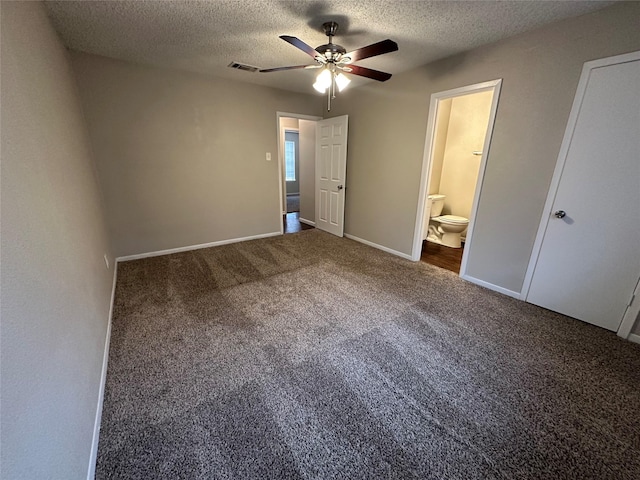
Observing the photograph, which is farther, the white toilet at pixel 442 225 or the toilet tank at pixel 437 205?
the toilet tank at pixel 437 205

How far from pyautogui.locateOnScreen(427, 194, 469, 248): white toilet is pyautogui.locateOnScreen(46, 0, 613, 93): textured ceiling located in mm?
2137

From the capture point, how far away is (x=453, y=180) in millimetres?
4406

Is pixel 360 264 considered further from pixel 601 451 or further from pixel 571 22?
pixel 571 22

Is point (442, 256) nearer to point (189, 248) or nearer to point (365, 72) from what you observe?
point (365, 72)

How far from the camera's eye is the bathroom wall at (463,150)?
393 cm

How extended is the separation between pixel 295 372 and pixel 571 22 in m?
3.31

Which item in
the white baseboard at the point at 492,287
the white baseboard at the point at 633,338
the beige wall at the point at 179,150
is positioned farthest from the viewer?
the beige wall at the point at 179,150

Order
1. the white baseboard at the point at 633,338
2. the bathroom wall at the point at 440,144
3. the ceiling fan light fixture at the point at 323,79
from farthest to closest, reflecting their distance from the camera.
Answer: the bathroom wall at the point at 440,144, the ceiling fan light fixture at the point at 323,79, the white baseboard at the point at 633,338

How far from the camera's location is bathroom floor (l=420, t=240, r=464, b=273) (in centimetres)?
346

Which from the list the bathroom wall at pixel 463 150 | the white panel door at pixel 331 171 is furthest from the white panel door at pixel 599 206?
the white panel door at pixel 331 171

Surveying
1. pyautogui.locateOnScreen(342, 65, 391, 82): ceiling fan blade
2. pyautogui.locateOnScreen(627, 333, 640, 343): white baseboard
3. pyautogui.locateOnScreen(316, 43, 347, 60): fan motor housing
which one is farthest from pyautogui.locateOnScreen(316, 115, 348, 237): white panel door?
pyautogui.locateOnScreen(627, 333, 640, 343): white baseboard

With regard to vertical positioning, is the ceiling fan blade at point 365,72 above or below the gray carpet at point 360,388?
→ above

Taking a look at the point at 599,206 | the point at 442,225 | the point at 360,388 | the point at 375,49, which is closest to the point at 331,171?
the point at 442,225

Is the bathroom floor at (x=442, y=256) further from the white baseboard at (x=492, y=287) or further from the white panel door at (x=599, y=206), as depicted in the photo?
the white panel door at (x=599, y=206)
